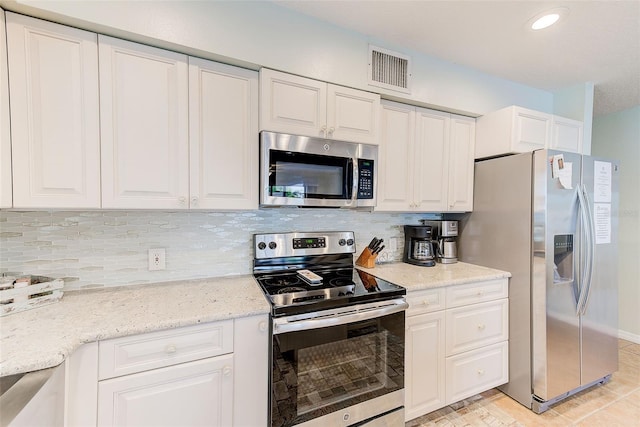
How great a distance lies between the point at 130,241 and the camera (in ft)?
5.13

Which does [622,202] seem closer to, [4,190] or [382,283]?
[382,283]

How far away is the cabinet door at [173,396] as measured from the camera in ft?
3.53

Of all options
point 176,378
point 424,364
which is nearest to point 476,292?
point 424,364

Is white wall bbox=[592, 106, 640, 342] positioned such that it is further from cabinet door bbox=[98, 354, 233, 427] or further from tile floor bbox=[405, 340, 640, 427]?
cabinet door bbox=[98, 354, 233, 427]

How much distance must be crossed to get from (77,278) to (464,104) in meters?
2.75

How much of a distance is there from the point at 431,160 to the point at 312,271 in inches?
48.6

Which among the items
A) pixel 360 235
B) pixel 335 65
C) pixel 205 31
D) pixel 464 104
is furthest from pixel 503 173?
pixel 205 31

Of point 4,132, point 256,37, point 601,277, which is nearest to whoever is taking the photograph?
point 4,132

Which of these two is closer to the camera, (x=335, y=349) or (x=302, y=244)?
(x=335, y=349)

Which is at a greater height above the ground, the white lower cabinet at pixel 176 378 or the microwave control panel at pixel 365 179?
the microwave control panel at pixel 365 179

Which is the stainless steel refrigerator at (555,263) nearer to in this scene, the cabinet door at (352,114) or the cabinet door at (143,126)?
the cabinet door at (352,114)

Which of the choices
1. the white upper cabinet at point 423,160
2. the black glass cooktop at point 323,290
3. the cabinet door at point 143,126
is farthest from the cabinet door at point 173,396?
the white upper cabinet at point 423,160

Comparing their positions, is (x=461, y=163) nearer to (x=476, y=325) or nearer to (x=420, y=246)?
(x=420, y=246)

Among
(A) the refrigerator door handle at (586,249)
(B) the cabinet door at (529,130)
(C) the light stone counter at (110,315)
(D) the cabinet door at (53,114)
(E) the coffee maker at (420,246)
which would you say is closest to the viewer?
(C) the light stone counter at (110,315)
